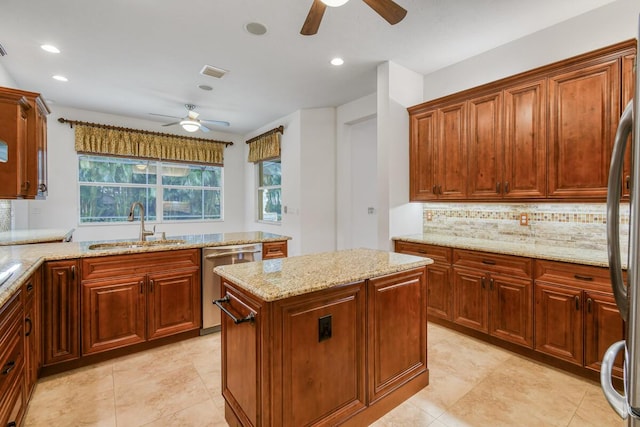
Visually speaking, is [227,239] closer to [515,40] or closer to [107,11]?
[107,11]

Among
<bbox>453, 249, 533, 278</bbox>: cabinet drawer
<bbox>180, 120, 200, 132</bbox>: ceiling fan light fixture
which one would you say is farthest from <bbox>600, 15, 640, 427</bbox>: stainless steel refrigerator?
<bbox>180, 120, 200, 132</bbox>: ceiling fan light fixture

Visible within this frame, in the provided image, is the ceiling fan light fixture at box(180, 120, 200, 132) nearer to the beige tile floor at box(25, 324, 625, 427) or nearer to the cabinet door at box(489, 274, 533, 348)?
the beige tile floor at box(25, 324, 625, 427)

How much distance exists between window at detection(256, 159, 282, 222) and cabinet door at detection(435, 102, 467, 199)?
332 cm

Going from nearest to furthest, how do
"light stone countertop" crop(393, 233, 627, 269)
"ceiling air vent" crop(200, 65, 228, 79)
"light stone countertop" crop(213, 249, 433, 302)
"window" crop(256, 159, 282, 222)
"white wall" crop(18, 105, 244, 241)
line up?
1. "light stone countertop" crop(213, 249, 433, 302)
2. "light stone countertop" crop(393, 233, 627, 269)
3. "ceiling air vent" crop(200, 65, 228, 79)
4. "white wall" crop(18, 105, 244, 241)
5. "window" crop(256, 159, 282, 222)

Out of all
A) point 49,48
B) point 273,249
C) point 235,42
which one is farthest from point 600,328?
point 49,48

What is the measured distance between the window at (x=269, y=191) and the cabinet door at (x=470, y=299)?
3708 mm

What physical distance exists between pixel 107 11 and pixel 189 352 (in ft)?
9.75

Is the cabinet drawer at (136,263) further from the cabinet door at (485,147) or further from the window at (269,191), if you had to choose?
the window at (269,191)

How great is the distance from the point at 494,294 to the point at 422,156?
1.64 meters

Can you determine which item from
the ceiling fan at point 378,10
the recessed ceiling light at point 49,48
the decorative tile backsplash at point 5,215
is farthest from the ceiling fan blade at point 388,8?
the decorative tile backsplash at point 5,215

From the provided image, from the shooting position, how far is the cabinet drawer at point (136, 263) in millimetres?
2436

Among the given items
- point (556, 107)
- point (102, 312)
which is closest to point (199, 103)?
point (102, 312)

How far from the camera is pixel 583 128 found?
2.43 m

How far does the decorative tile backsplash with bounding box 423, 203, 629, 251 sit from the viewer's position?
8.61ft
